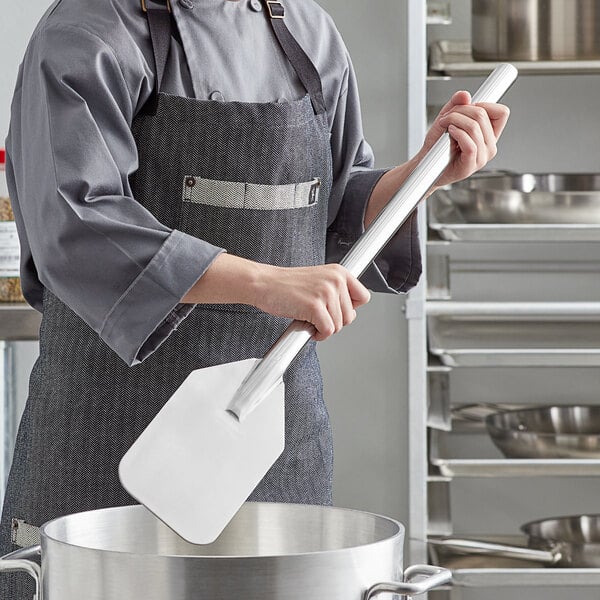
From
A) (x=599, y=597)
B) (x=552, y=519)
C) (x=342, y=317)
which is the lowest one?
(x=599, y=597)

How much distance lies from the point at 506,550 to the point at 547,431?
31cm

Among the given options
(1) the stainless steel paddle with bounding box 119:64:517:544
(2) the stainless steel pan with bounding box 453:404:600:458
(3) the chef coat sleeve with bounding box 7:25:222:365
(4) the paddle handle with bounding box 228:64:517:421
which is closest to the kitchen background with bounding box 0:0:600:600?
(2) the stainless steel pan with bounding box 453:404:600:458

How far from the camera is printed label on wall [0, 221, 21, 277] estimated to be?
1763mm

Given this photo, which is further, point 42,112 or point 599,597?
point 599,597

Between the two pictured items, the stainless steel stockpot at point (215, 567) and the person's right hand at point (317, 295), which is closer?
the stainless steel stockpot at point (215, 567)

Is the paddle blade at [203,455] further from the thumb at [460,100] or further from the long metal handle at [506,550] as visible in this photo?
the long metal handle at [506,550]

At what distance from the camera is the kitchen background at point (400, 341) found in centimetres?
234

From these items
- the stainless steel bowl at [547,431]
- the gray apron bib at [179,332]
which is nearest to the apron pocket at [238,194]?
the gray apron bib at [179,332]

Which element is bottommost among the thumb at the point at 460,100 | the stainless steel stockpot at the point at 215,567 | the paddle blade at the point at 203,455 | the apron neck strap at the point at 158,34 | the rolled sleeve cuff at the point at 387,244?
the stainless steel stockpot at the point at 215,567

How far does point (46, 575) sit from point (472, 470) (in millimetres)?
1320

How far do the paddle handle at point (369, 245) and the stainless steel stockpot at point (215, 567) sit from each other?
12cm

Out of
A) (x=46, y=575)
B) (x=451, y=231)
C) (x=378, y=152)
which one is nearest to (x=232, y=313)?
(x=46, y=575)

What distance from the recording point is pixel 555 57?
2.01 meters

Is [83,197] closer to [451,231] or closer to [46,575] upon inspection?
[46,575]
